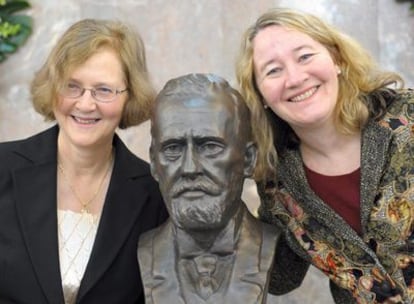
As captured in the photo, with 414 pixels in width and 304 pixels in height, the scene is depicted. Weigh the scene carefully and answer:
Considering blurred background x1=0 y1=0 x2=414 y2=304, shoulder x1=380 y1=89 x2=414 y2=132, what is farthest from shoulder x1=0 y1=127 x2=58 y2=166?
blurred background x1=0 y1=0 x2=414 y2=304

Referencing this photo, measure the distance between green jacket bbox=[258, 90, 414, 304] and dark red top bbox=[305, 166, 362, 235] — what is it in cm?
3

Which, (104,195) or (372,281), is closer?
(372,281)

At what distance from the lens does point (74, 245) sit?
2.69m

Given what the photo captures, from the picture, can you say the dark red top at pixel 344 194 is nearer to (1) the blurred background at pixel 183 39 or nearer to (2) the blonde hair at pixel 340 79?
(2) the blonde hair at pixel 340 79

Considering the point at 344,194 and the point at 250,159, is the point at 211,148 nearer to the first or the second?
the point at 250,159

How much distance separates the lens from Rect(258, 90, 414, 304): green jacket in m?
2.54

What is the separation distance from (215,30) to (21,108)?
109cm

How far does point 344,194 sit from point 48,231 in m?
0.98

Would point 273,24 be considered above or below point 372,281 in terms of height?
above

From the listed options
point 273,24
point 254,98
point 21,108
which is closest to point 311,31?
point 273,24

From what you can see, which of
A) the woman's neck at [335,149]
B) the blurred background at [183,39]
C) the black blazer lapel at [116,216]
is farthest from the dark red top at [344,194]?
the blurred background at [183,39]

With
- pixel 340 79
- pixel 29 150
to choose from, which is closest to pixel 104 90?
pixel 29 150

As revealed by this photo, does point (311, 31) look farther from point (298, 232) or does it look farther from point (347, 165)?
point (298, 232)

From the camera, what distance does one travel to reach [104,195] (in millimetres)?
2777
